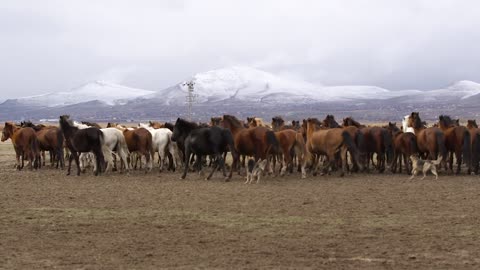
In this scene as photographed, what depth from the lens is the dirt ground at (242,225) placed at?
8781mm

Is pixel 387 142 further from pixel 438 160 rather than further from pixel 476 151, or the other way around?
pixel 476 151

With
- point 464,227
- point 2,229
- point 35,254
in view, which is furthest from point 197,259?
point 464,227

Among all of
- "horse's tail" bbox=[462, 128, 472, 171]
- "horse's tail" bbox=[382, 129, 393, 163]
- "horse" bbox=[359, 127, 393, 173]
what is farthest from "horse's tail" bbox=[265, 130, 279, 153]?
"horse's tail" bbox=[462, 128, 472, 171]

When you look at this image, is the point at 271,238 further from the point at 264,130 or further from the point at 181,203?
the point at 264,130

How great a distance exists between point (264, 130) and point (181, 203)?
236 inches

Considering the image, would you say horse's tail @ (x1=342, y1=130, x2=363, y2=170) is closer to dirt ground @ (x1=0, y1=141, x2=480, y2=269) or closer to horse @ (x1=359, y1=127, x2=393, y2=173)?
horse @ (x1=359, y1=127, x2=393, y2=173)

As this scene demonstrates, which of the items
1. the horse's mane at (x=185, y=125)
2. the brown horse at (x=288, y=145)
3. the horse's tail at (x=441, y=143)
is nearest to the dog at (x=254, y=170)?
the brown horse at (x=288, y=145)

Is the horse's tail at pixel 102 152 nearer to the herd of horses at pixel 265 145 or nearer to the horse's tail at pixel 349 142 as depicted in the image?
the herd of horses at pixel 265 145

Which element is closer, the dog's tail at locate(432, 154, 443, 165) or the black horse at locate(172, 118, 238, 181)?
the dog's tail at locate(432, 154, 443, 165)

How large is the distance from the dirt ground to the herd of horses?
1725mm

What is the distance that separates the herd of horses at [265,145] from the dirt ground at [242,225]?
1725 mm

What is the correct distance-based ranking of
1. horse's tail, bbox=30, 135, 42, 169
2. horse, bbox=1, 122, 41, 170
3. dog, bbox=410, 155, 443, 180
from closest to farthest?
dog, bbox=410, 155, 443, 180, horse, bbox=1, 122, 41, 170, horse's tail, bbox=30, 135, 42, 169

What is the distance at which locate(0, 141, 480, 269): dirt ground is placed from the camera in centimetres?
878

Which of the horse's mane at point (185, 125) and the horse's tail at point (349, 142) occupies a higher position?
the horse's mane at point (185, 125)
